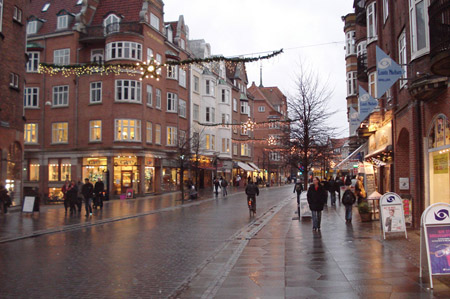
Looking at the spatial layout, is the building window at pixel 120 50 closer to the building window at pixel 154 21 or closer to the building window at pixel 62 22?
the building window at pixel 154 21

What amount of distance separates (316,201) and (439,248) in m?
7.66

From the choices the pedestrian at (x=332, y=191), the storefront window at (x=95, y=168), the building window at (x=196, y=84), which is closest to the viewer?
the pedestrian at (x=332, y=191)

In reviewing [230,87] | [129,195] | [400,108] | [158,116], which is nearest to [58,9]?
[158,116]

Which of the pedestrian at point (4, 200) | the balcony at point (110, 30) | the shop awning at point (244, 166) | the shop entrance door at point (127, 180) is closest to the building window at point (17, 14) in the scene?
the pedestrian at point (4, 200)

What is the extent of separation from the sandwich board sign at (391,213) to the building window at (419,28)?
4.35 meters

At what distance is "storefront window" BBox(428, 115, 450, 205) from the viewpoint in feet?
39.4

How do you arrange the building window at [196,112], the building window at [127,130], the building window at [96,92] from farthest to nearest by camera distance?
the building window at [196,112] → the building window at [96,92] → the building window at [127,130]

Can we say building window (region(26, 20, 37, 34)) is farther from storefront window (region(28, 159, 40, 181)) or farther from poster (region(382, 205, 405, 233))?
poster (region(382, 205, 405, 233))

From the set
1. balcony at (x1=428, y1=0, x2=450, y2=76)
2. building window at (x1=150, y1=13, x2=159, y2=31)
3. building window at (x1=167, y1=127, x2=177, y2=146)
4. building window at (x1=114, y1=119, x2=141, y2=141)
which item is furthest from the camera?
building window at (x1=167, y1=127, x2=177, y2=146)

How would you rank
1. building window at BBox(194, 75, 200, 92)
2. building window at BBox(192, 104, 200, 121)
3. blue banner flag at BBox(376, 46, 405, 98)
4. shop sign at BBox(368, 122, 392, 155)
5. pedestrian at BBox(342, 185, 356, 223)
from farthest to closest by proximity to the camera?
building window at BBox(194, 75, 200, 92) < building window at BBox(192, 104, 200, 121) < shop sign at BBox(368, 122, 392, 155) < pedestrian at BBox(342, 185, 356, 223) < blue banner flag at BBox(376, 46, 405, 98)

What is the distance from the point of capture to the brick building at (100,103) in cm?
3672

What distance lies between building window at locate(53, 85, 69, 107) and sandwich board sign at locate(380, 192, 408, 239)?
1301 inches

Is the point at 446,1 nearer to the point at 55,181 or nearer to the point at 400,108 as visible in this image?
the point at 400,108

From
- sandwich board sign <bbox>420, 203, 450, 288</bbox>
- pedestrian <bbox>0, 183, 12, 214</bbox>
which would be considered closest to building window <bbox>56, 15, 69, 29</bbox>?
pedestrian <bbox>0, 183, 12, 214</bbox>
